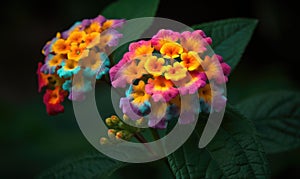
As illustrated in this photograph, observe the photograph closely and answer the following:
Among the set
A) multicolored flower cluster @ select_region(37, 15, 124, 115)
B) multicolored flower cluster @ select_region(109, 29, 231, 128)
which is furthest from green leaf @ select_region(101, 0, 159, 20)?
multicolored flower cluster @ select_region(109, 29, 231, 128)

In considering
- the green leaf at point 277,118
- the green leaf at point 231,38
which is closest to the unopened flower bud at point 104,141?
the green leaf at point 231,38

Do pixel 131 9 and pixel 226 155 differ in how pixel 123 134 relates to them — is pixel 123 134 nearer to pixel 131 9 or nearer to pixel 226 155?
pixel 226 155

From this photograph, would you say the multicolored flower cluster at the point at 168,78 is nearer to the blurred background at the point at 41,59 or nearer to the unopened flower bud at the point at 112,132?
the unopened flower bud at the point at 112,132

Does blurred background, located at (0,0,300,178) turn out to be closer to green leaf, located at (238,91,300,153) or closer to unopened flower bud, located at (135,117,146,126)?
green leaf, located at (238,91,300,153)

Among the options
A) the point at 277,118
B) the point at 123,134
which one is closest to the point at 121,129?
the point at 123,134

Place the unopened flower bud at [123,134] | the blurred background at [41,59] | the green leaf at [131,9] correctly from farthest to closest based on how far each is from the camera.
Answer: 1. the blurred background at [41,59]
2. the green leaf at [131,9]
3. the unopened flower bud at [123,134]

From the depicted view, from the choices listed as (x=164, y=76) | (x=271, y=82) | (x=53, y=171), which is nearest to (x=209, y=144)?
(x=164, y=76)
